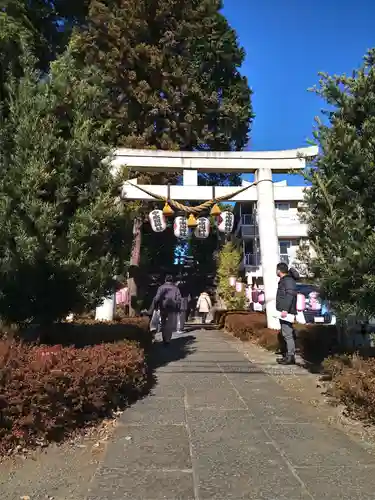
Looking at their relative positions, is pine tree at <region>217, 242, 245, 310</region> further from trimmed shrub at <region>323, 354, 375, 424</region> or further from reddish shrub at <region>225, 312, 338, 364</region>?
trimmed shrub at <region>323, 354, 375, 424</region>

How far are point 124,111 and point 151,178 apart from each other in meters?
3.89

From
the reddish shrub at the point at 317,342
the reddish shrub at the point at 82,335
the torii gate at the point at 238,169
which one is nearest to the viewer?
the reddish shrub at the point at 82,335

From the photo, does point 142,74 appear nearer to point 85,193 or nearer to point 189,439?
point 85,193

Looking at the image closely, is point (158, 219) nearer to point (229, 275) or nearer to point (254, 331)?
point (254, 331)

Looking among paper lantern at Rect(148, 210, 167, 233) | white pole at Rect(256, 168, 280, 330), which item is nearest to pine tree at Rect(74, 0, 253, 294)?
paper lantern at Rect(148, 210, 167, 233)

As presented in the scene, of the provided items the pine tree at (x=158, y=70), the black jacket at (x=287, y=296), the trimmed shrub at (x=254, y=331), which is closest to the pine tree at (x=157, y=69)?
the pine tree at (x=158, y=70)

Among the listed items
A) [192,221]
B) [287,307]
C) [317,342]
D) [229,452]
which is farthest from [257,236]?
[229,452]

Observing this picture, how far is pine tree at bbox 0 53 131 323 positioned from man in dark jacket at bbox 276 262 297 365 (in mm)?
3295

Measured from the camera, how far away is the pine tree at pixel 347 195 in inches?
194

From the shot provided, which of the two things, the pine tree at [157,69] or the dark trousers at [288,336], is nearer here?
the dark trousers at [288,336]

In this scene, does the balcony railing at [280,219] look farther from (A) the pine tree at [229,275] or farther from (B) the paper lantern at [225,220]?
(B) the paper lantern at [225,220]

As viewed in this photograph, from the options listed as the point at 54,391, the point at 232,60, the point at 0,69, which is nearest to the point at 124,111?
the point at 232,60

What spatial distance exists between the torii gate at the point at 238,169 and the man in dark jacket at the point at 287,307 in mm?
4210

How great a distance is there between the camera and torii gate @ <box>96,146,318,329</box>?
12672mm
